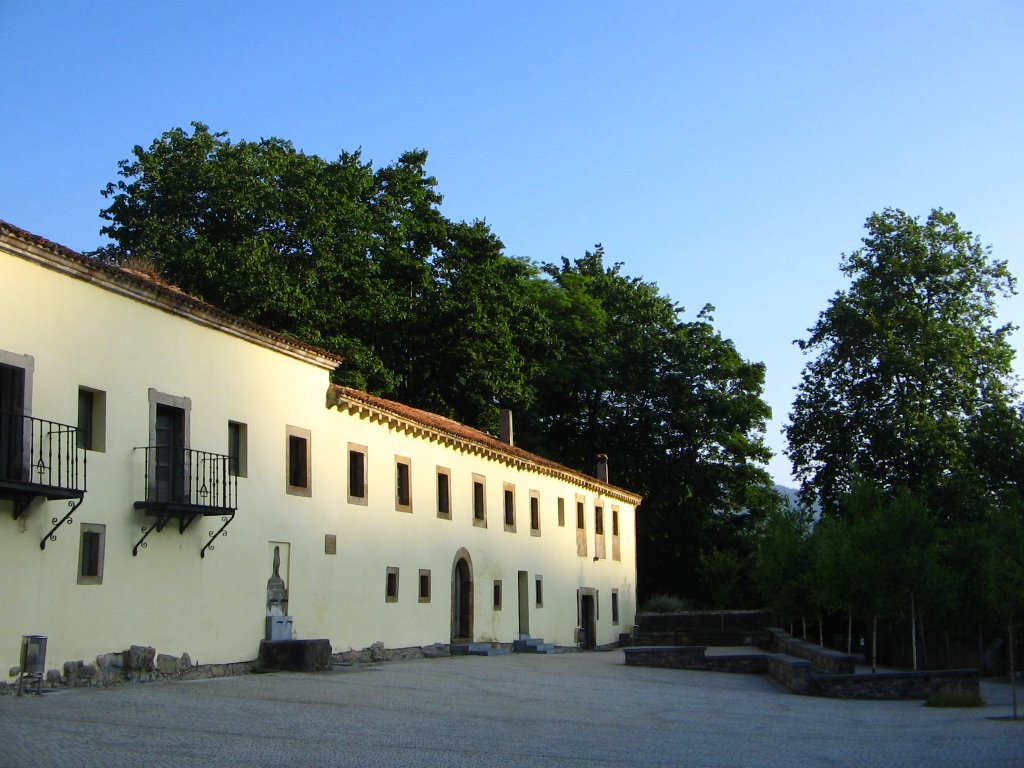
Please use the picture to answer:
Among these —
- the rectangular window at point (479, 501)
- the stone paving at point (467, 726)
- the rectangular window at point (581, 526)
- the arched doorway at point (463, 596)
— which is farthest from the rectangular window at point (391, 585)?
the rectangular window at point (581, 526)

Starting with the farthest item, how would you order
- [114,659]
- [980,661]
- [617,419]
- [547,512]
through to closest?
[617,419]
[547,512]
[980,661]
[114,659]

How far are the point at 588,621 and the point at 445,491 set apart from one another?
13321 mm

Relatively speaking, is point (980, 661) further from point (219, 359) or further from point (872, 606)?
point (219, 359)

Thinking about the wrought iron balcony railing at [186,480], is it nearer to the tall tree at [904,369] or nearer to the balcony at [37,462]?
the balcony at [37,462]

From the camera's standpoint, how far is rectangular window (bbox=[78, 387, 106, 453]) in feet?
63.2

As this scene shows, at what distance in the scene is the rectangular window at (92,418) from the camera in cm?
1925

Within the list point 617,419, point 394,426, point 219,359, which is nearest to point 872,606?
point 394,426

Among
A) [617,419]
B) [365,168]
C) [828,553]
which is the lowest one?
[828,553]

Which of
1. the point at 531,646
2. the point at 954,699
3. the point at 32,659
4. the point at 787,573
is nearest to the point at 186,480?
the point at 32,659

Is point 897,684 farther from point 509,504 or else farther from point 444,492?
point 509,504

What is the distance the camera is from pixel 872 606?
27.6 m

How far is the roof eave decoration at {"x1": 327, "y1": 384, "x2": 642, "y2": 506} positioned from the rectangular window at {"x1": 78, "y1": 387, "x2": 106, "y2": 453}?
7.64 meters

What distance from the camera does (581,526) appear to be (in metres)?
43.8

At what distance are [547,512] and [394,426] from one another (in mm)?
11875
